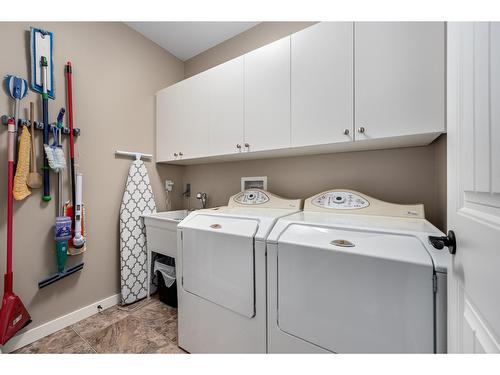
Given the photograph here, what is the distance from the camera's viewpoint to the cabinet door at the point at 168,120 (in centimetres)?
219

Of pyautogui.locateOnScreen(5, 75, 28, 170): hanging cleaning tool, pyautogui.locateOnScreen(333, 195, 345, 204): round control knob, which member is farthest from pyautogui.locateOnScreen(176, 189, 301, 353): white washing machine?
pyautogui.locateOnScreen(5, 75, 28, 170): hanging cleaning tool

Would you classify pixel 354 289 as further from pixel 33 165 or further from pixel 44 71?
pixel 44 71

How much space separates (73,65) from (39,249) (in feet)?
5.09

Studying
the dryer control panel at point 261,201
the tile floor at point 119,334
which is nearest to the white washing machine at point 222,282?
the tile floor at point 119,334

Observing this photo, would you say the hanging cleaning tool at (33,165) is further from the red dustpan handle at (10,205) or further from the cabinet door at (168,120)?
the cabinet door at (168,120)

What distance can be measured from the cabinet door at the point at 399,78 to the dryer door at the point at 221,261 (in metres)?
0.96

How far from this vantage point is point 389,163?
1530 mm

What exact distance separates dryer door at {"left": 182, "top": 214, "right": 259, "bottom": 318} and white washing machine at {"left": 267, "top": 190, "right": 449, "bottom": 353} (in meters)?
0.14

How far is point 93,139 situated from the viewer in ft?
6.27

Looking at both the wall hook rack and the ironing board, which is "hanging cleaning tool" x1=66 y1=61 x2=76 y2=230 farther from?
the ironing board

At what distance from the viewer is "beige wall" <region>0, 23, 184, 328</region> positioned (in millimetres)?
1532

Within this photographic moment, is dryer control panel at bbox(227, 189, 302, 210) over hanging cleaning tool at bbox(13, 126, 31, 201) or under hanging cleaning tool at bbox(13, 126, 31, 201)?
under

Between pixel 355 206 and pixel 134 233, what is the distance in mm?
2087

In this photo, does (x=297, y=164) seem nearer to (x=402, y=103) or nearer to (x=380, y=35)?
(x=402, y=103)
